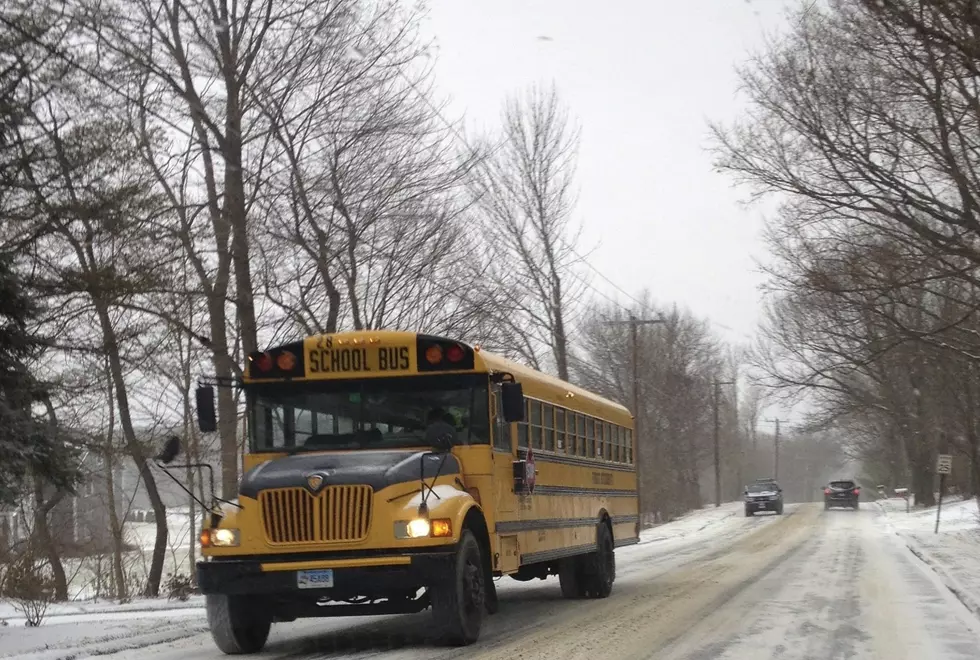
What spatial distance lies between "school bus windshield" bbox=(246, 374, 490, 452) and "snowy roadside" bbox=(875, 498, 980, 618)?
566 centimetres

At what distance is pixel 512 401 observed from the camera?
33.7ft

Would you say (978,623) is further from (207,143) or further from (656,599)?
(207,143)

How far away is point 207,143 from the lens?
1853 centimetres

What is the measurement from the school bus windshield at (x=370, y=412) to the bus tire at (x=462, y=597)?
3.77 ft

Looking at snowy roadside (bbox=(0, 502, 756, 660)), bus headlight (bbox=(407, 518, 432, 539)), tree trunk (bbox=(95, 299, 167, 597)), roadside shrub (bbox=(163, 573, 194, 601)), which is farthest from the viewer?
tree trunk (bbox=(95, 299, 167, 597))

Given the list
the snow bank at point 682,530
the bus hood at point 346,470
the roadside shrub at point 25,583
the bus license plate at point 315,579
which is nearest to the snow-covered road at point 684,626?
the bus license plate at point 315,579

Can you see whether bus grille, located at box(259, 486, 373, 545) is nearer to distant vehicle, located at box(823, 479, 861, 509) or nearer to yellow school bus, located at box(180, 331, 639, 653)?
yellow school bus, located at box(180, 331, 639, 653)

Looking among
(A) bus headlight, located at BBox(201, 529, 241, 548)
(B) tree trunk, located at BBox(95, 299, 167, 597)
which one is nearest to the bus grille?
(A) bus headlight, located at BBox(201, 529, 241, 548)

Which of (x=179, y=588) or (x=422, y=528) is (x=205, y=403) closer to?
(x=422, y=528)

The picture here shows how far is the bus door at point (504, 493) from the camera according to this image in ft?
34.3

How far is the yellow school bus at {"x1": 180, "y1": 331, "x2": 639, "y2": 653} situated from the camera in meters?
9.05

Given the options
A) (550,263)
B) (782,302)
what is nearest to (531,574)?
(550,263)

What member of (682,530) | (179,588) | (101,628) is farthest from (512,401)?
(682,530)

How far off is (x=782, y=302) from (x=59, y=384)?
3453 centimetres
